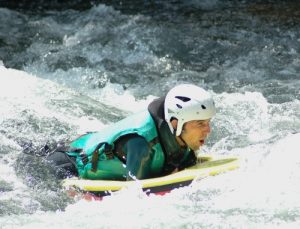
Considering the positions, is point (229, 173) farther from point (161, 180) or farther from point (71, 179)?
point (71, 179)

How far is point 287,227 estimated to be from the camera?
455 centimetres

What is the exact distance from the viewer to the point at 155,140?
17.3 ft

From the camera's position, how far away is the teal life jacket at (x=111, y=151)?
5277 millimetres

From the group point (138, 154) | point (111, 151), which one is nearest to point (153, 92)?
point (111, 151)

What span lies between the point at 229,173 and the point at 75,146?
1.20m

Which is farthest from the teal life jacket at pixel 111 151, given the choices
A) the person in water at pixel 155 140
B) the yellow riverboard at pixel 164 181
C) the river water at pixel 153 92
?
the river water at pixel 153 92

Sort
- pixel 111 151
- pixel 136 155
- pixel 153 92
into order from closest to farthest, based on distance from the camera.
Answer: pixel 136 155
pixel 111 151
pixel 153 92

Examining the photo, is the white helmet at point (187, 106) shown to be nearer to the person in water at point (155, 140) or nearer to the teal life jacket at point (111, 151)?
the person in water at point (155, 140)

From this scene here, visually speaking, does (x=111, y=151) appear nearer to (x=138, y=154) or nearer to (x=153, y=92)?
(x=138, y=154)

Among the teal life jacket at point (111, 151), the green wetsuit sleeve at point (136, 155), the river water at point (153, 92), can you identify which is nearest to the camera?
the river water at point (153, 92)

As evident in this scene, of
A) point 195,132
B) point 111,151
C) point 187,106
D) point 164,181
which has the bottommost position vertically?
point 164,181

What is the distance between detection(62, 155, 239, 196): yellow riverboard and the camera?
5184 mm

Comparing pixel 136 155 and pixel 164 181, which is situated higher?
pixel 136 155

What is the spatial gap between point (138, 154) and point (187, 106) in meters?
0.48
